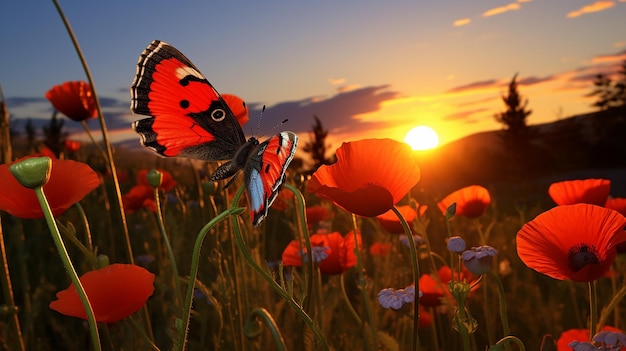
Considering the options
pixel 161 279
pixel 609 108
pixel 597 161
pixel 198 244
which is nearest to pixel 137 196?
pixel 161 279

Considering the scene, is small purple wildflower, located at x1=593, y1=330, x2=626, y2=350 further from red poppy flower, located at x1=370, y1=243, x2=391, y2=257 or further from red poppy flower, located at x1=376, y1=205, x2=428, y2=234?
red poppy flower, located at x1=370, y1=243, x2=391, y2=257

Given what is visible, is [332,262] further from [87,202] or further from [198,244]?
[87,202]

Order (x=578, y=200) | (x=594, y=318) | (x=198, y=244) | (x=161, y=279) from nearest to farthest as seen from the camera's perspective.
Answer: (x=198, y=244) → (x=594, y=318) → (x=578, y=200) → (x=161, y=279)

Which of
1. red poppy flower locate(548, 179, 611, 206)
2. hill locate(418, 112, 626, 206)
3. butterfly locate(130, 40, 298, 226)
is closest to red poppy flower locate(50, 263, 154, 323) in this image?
butterfly locate(130, 40, 298, 226)

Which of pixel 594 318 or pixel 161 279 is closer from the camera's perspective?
pixel 594 318

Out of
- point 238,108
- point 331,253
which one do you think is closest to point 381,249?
point 331,253

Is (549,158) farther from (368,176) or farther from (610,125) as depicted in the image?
(368,176)
